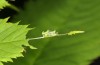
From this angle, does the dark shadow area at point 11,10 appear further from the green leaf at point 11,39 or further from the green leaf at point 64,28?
the green leaf at point 11,39

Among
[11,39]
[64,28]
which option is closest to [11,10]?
[64,28]

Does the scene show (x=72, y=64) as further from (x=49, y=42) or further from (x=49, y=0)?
(x=49, y=0)

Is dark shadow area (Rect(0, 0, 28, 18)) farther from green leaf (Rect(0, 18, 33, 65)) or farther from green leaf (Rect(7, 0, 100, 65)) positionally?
green leaf (Rect(0, 18, 33, 65))

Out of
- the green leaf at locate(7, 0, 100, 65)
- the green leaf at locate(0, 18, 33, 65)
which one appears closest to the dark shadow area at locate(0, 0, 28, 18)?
the green leaf at locate(7, 0, 100, 65)

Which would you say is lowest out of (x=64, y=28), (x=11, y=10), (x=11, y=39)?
(x=11, y=39)

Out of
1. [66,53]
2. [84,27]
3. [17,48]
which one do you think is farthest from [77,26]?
[17,48]

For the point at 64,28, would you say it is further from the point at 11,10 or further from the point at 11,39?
the point at 11,39
